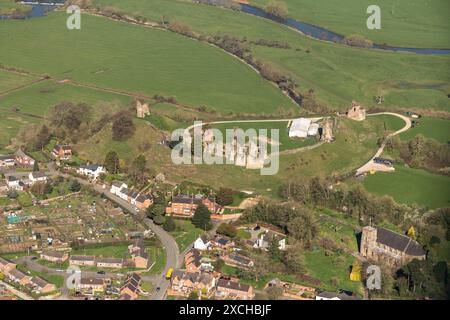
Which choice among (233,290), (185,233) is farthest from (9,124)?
(233,290)

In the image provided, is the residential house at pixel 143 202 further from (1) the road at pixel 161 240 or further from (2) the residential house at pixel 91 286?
(2) the residential house at pixel 91 286

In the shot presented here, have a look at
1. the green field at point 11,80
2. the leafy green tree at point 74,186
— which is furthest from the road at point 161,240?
the green field at point 11,80

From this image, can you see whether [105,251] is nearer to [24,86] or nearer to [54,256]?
[54,256]

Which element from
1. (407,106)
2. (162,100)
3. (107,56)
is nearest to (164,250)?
(162,100)

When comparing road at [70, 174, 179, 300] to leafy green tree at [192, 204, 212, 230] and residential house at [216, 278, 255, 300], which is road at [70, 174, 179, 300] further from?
residential house at [216, 278, 255, 300]

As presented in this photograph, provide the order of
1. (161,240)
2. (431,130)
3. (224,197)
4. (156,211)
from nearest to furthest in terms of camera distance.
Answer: (161,240)
(156,211)
(224,197)
(431,130)

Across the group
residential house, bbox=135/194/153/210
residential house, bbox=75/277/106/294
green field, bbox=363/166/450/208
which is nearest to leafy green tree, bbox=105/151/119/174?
residential house, bbox=135/194/153/210
